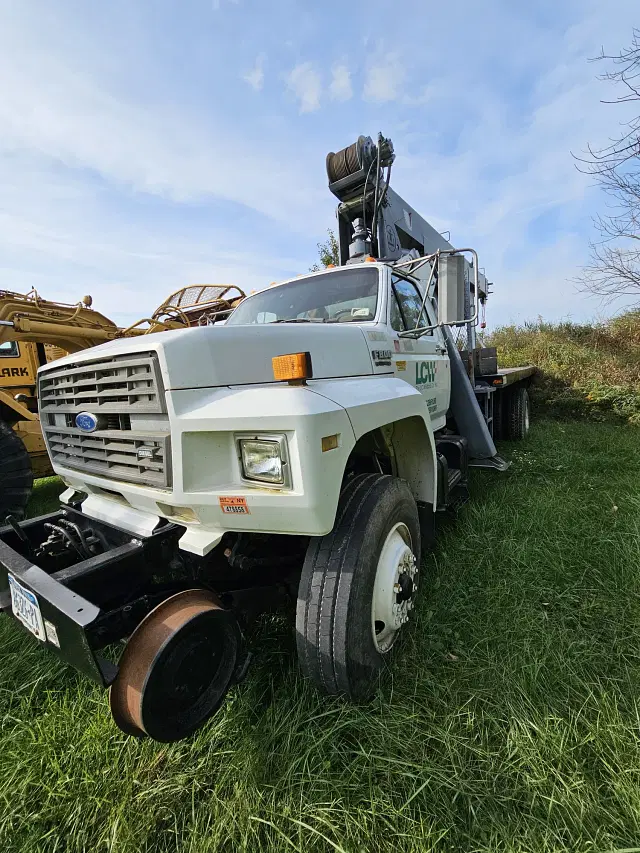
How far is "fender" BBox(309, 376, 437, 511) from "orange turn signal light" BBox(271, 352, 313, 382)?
3.5 inches

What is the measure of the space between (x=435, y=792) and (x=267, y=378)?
5.54 feet

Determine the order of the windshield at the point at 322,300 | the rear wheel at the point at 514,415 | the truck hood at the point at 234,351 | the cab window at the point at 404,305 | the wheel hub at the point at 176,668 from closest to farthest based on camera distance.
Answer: the wheel hub at the point at 176,668 → the truck hood at the point at 234,351 → the windshield at the point at 322,300 → the cab window at the point at 404,305 → the rear wheel at the point at 514,415

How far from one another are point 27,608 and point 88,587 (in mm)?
246

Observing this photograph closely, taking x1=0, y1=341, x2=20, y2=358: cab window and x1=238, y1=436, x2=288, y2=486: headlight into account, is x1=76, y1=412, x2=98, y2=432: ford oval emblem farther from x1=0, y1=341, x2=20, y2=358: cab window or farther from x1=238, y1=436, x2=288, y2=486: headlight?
x1=0, y1=341, x2=20, y2=358: cab window

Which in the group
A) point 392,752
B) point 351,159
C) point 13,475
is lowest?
point 392,752

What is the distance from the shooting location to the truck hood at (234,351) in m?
1.59

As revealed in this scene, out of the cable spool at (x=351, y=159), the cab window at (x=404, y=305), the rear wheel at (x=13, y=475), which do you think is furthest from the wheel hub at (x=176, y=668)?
the cable spool at (x=351, y=159)

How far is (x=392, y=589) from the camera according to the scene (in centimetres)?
197

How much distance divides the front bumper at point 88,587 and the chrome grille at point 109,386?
57 centimetres

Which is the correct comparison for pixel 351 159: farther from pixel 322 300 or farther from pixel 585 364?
pixel 585 364

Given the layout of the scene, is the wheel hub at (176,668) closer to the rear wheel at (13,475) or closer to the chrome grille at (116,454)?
the chrome grille at (116,454)

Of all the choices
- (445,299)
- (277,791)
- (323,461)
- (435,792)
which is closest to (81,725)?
(277,791)

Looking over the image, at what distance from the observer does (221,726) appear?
70.4 inches

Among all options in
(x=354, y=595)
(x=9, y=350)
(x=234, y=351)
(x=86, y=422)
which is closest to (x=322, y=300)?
(x=234, y=351)
